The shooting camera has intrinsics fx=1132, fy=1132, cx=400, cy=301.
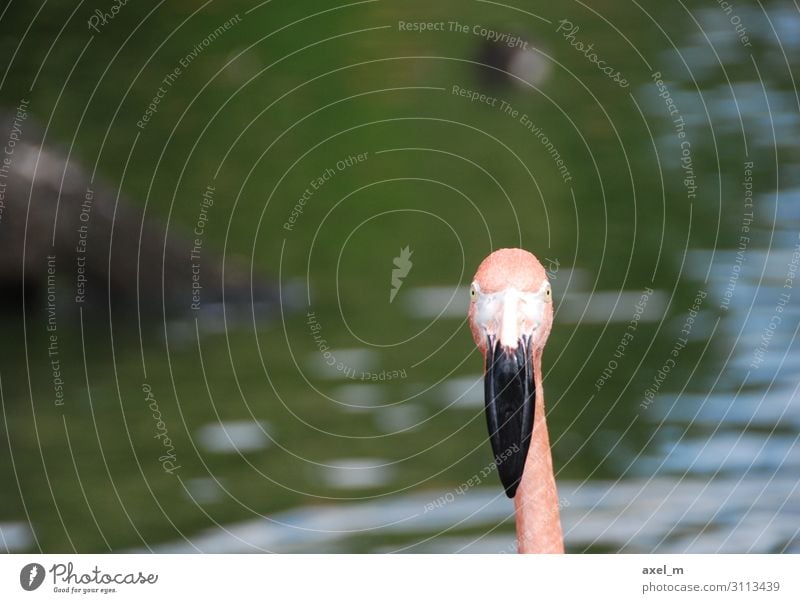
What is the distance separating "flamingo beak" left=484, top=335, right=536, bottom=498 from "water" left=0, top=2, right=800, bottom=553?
72 cm

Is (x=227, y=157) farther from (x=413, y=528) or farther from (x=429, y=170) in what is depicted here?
(x=413, y=528)

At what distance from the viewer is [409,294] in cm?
361

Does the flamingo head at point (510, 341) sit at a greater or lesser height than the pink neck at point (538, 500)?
greater

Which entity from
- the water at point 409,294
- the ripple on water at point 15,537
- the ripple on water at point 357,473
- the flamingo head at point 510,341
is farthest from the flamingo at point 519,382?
the ripple on water at point 15,537

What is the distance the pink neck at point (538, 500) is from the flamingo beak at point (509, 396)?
0.16 metres

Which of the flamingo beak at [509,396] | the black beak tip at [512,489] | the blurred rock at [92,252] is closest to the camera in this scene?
the flamingo beak at [509,396]

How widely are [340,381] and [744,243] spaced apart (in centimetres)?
147

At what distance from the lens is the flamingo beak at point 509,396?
2154 millimetres

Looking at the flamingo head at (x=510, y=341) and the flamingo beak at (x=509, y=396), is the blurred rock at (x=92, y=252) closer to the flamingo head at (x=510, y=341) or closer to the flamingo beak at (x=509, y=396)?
the flamingo head at (x=510, y=341)

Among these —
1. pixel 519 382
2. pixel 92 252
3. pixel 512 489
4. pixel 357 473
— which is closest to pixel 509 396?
pixel 519 382

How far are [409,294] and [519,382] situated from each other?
58.6 inches
